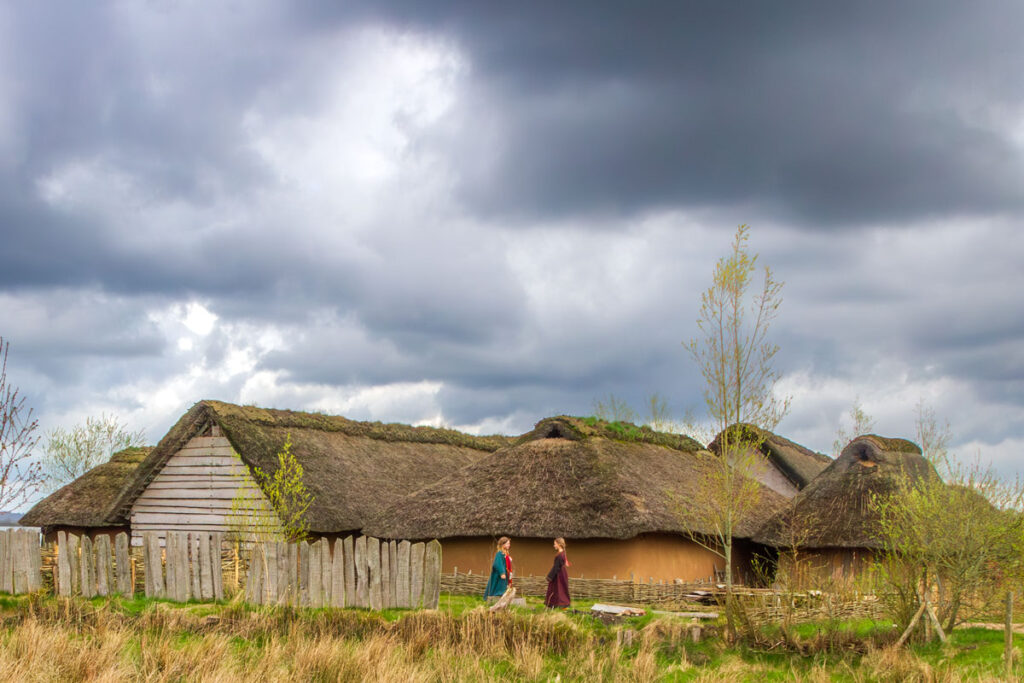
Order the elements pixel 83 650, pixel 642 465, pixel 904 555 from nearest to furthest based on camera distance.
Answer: pixel 83 650, pixel 904 555, pixel 642 465

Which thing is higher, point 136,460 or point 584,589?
point 136,460

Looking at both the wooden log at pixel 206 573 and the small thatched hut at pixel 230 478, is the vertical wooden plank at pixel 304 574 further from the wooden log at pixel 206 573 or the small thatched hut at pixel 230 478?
the small thatched hut at pixel 230 478

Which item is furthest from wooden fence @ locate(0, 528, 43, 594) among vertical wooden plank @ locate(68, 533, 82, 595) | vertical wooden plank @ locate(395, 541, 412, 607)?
vertical wooden plank @ locate(395, 541, 412, 607)

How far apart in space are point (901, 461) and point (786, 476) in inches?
305

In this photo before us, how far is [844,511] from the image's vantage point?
23.4 metres

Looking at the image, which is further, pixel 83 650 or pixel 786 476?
pixel 786 476

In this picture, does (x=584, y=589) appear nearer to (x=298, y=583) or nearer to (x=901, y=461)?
(x=298, y=583)

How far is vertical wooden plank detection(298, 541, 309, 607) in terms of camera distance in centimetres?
1566

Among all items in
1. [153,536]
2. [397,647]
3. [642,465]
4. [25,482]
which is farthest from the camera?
[642,465]

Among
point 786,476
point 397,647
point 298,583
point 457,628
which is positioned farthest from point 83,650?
point 786,476

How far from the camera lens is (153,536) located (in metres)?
16.8

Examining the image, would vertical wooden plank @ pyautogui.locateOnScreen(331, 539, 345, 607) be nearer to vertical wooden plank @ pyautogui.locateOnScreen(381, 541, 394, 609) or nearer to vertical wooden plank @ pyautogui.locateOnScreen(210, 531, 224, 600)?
vertical wooden plank @ pyautogui.locateOnScreen(381, 541, 394, 609)

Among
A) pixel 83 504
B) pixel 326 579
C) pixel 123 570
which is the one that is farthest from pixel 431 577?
pixel 83 504

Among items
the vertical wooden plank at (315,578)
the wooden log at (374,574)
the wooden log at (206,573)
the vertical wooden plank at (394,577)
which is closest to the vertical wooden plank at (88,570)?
the wooden log at (206,573)
